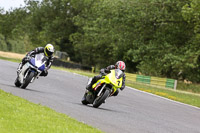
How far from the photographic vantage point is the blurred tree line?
37000mm

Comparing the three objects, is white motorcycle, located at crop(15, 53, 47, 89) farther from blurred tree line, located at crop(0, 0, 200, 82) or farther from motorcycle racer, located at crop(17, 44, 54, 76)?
blurred tree line, located at crop(0, 0, 200, 82)

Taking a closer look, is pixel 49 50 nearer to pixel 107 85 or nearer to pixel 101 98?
pixel 107 85

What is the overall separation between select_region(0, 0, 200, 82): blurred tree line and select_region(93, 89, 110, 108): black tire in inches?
882

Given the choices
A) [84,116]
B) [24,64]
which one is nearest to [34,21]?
[24,64]

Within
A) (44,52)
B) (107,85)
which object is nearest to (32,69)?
(44,52)

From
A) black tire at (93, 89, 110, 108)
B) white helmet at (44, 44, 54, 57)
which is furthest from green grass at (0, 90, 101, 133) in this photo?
white helmet at (44, 44, 54, 57)

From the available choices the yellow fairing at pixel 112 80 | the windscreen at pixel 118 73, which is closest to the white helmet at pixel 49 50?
the yellow fairing at pixel 112 80

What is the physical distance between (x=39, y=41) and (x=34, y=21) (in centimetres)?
286

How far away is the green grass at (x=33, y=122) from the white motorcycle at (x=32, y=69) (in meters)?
5.11

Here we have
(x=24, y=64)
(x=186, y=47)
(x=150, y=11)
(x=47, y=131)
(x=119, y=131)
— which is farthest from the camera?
(x=150, y=11)

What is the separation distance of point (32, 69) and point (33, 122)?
722cm

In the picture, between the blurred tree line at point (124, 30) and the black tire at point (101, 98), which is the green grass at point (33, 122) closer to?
the black tire at point (101, 98)

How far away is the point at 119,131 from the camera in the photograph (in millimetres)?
8977

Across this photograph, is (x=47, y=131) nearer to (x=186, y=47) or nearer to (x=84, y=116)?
(x=84, y=116)
